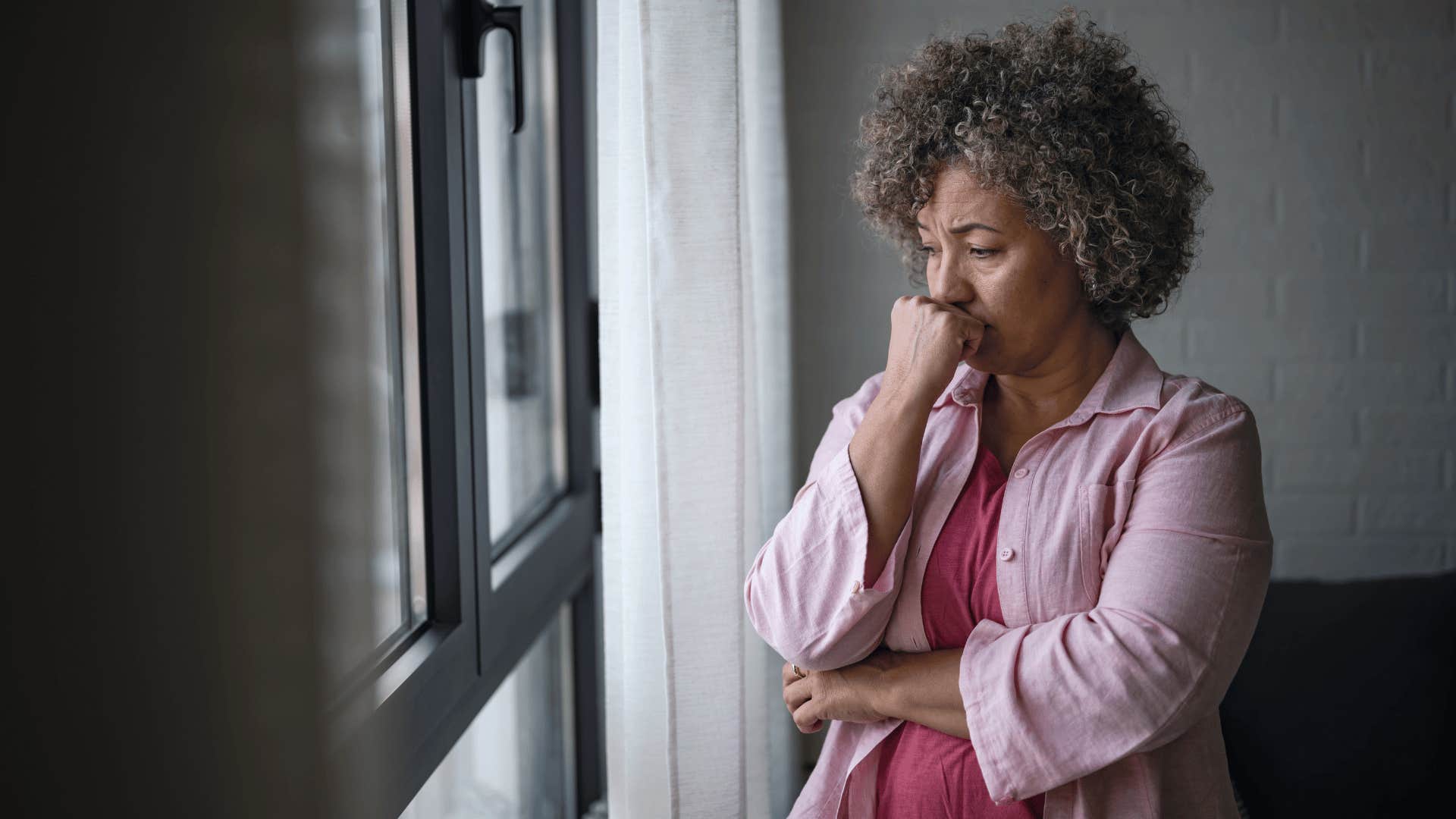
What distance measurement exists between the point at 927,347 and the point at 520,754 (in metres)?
1.22

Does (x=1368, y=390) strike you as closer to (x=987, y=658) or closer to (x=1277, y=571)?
(x=1277, y=571)

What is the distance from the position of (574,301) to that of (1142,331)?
4.35ft

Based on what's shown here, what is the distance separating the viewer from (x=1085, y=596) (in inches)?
41.9

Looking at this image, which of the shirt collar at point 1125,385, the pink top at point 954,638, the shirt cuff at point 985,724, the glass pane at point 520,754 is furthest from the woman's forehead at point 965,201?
the glass pane at point 520,754

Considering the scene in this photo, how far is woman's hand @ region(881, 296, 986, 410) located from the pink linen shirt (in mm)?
97

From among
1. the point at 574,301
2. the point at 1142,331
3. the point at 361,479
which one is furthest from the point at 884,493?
the point at 1142,331

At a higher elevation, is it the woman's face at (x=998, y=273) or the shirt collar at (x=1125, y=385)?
the woman's face at (x=998, y=273)

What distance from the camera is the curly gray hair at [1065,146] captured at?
42.5 inches

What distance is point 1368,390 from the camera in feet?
7.80

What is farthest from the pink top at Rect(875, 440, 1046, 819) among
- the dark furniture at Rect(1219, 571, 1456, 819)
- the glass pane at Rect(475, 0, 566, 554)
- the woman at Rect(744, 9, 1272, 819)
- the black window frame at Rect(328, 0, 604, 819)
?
the dark furniture at Rect(1219, 571, 1456, 819)

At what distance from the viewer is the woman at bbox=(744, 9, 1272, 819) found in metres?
0.99

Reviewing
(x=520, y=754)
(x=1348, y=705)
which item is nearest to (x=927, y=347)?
(x=520, y=754)

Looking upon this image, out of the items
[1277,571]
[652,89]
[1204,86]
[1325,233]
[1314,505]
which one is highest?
[1204,86]

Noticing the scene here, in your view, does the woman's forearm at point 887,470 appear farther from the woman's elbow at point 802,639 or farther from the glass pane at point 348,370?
the glass pane at point 348,370
